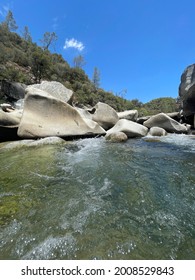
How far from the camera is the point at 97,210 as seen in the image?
3146 millimetres

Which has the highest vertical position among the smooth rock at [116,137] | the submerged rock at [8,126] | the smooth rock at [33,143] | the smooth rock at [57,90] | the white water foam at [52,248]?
the smooth rock at [57,90]

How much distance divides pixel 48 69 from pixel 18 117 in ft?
81.4

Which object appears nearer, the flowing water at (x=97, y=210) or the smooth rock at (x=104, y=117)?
the flowing water at (x=97, y=210)

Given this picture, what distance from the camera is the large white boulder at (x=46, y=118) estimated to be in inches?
362

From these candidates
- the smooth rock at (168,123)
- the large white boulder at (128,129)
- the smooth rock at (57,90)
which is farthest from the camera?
the smooth rock at (168,123)

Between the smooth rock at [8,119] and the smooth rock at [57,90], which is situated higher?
the smooth rock at [57,90]

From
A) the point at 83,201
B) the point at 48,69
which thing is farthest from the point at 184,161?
the point at 48,69

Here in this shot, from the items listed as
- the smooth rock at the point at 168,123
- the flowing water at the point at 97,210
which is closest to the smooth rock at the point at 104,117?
the smooth rock at the point at 168,123

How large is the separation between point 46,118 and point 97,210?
24.3ft

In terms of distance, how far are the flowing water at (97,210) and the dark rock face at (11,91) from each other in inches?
734

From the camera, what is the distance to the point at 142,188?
4.08 meters

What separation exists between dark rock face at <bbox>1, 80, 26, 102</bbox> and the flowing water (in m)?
18.6

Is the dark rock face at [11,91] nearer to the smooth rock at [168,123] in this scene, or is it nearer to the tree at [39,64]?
the tree at [39,64]
